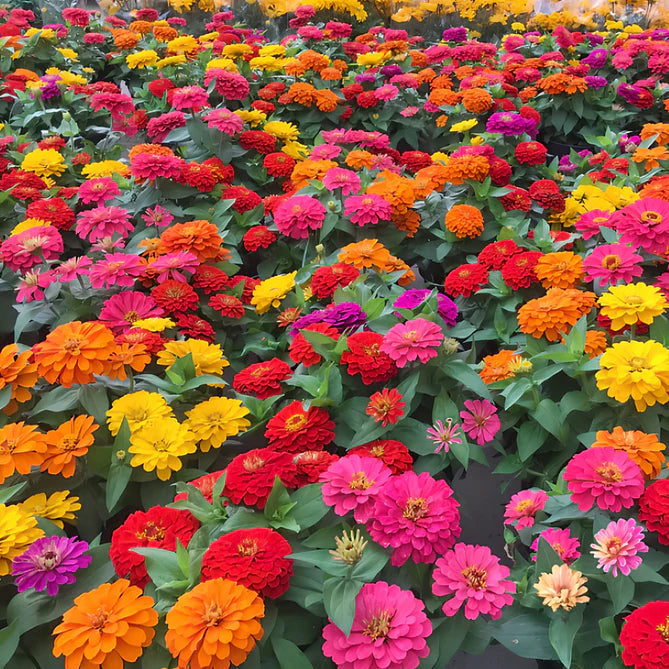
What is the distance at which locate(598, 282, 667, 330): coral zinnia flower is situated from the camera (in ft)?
4.09

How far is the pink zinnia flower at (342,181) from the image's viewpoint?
6.67ft

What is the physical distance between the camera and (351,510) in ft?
3.35

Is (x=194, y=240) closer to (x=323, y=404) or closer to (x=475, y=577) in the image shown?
(x=323, y=404)

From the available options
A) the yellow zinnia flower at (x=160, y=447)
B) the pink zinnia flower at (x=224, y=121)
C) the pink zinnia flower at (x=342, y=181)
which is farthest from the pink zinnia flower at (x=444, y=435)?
the pink zinnia flower at (x=224, y=121)

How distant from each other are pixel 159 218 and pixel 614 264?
1.43 metres

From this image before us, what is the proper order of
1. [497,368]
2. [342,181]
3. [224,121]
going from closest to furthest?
[497,368], [342,181], [224,121]

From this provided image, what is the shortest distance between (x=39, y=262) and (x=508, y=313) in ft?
4.62

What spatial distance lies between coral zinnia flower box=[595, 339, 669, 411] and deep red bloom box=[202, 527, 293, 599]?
695 mm

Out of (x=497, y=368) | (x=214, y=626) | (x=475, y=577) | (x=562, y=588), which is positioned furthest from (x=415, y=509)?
(x=497, y=368)

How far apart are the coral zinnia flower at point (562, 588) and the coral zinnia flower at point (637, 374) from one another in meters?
0.39

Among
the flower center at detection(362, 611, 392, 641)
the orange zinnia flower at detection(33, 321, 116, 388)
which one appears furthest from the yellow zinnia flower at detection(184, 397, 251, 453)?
the flower center at detection(362, 611, 392, 641)

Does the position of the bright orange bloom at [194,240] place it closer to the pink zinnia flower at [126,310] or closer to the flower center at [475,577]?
the pink zinnia flower at [126,310]

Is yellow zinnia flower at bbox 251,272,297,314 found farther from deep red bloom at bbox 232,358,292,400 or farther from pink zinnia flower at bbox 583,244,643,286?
pink zinnia flower at bbox 583,244,643,286

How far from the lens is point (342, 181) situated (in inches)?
80.1
